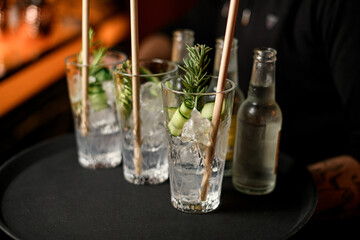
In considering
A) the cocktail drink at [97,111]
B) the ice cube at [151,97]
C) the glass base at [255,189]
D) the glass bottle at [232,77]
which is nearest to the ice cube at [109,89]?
the cocktail drink at [97,111]

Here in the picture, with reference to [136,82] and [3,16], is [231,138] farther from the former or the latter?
[3,16]

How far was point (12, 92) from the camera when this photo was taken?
1757 mm

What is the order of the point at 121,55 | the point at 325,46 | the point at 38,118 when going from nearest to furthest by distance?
1. the point at 121,55
2. the point at 325,46
3. the point at 38,118

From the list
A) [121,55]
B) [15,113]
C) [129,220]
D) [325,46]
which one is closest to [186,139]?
[129,220]

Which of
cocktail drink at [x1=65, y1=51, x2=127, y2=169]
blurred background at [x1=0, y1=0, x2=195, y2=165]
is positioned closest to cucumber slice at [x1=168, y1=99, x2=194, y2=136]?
cocktail drink at [x1=65, y1=51, x2=127, y2=169]

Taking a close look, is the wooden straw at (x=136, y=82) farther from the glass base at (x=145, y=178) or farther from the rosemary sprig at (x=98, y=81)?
the rosemary sprig at (x=98, y=81)

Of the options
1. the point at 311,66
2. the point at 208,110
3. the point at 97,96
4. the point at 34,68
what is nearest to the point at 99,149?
the point at 97,96

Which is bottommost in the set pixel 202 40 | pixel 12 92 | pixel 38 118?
pixel 38 118

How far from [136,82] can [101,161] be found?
0.26 metres

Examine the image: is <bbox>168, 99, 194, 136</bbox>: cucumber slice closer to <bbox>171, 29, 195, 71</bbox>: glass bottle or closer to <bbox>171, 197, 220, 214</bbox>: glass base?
<bbox>171, 197, 220, 214</bbox>: glass base

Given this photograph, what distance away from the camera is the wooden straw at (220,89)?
67 centimetres

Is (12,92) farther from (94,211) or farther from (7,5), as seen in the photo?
(94,211)

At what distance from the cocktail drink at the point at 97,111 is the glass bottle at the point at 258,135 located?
0.27 metres

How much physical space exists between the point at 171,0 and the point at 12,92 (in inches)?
74.6
